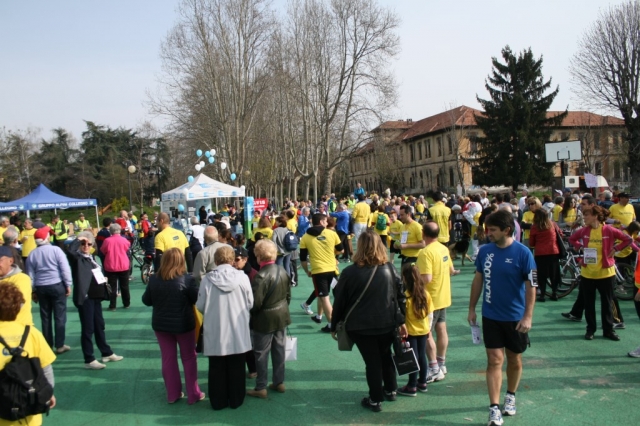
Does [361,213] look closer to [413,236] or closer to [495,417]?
[413,236]

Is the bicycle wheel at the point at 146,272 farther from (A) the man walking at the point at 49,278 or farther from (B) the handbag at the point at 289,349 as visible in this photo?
(B) the handbag at the point at 289,349

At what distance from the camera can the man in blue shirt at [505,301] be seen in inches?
151

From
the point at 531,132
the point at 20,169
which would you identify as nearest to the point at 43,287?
the point at 531,132

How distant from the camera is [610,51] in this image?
28.0 metres

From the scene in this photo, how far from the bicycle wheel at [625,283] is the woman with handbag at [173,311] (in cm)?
Result: 709

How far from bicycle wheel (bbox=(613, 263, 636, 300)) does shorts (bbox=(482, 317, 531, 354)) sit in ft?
17.3

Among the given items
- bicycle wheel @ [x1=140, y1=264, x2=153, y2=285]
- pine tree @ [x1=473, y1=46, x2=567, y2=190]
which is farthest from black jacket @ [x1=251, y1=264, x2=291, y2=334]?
pine tree @ [x1=473, y1=46, x2=567, y2=190]

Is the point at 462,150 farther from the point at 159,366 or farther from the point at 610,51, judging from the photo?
the point at 159,366

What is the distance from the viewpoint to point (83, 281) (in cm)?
593

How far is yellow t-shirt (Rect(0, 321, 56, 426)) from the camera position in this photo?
3.10 meters

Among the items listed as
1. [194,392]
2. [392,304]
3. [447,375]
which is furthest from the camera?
[447,375]

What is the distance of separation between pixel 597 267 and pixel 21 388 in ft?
20.6

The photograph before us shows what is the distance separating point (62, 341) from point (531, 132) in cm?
4141

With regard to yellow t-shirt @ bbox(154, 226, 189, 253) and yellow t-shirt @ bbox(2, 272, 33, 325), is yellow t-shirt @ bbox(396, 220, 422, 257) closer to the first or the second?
yellow t-shirt @ bbox(154, 226, 189, 253)
